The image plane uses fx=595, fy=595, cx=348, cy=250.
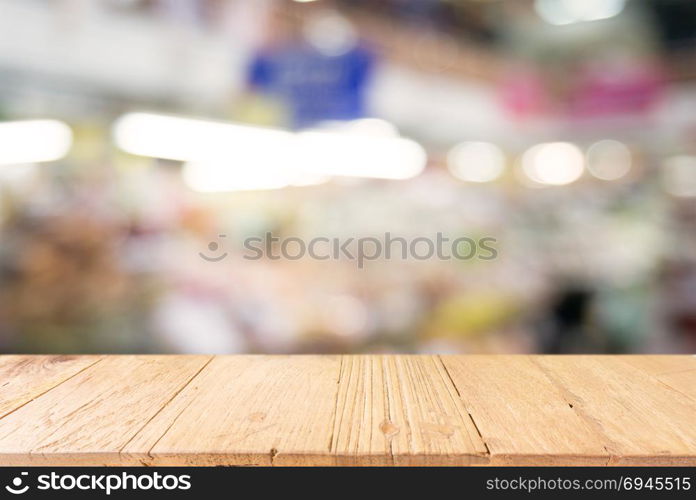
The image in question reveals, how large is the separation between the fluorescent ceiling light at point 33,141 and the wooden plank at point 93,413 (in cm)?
161

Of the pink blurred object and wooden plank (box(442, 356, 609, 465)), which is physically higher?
the pink blurred object

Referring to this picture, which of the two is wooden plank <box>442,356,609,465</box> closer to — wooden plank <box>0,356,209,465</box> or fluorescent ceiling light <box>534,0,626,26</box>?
wooden plank <box>0,356,209,465</box>

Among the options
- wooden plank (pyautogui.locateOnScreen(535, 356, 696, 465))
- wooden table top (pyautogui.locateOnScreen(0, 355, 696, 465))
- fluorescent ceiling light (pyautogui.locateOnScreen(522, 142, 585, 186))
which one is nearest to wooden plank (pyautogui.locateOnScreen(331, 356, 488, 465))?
wooden table top (pyautogui.locateOnScreen(0, 355, 696, 465))

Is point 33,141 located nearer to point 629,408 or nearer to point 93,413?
point 93,413

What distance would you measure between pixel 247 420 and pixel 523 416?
13.2 inches

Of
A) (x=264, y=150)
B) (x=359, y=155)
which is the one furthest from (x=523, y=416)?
(x=264, y=150)

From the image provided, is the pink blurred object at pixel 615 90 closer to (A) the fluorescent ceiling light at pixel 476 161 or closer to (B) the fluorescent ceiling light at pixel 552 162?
(B) the fluorescent ceiling light at pixel 552 162

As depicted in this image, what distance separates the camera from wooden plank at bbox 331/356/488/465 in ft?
2.05

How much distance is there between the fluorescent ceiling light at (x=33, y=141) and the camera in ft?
7.52

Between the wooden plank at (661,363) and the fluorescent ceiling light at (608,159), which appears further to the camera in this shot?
the fluorescent ceiling light at (608,159)

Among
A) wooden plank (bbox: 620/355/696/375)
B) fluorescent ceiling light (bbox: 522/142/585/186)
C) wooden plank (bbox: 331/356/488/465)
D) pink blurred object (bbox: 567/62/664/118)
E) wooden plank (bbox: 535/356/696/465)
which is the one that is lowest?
wooden plank (bbox: 620/355/696/375)

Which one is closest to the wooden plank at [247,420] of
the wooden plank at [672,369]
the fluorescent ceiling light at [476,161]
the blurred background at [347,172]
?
the wooden plank at [672,369]
